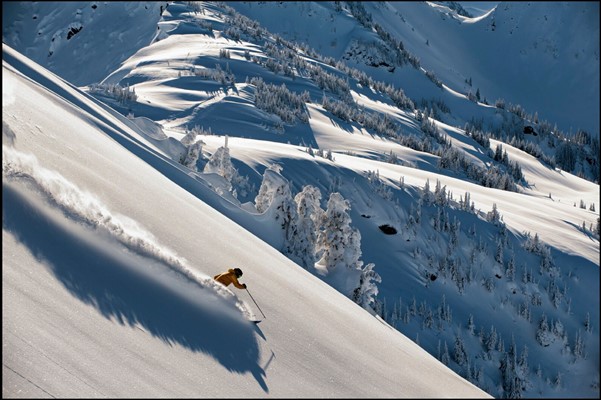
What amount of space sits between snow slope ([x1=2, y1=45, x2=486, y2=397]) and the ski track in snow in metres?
0.02

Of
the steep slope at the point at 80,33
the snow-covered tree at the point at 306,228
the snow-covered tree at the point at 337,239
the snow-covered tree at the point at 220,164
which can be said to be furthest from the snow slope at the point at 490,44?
the snow-covered tree at the point at 337,239

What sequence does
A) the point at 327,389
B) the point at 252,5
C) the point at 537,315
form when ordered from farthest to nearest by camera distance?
the point at 252,5 → the point at 537,315 → the point at 327,389

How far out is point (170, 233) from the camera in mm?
7309

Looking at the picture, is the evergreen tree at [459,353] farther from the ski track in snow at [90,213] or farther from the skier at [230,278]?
the ski track in snow at [90,213]

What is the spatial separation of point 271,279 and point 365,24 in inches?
3741

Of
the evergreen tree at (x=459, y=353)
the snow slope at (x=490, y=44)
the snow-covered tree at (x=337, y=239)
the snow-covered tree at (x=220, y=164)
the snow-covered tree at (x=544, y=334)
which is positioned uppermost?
the snow slope at (x=490, y=44)

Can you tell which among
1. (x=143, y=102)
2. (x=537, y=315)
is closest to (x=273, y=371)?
(x=537, y=315)

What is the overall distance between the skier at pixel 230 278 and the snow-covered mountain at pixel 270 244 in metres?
0.27

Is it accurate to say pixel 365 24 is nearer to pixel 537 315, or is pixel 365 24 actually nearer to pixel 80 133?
pixel 537 315

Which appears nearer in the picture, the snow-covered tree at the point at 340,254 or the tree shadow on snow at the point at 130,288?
the tree shadow on snow at the point at 130,288

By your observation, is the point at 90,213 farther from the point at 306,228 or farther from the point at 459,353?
the point at 459,353

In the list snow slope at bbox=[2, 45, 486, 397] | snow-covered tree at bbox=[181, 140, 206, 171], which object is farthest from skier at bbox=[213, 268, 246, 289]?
snow-covered tree at bbox=[181, 140, 206, 171]

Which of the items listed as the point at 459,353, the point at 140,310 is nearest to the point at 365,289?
the point at 459,353

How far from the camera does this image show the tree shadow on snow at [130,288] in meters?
5.30
